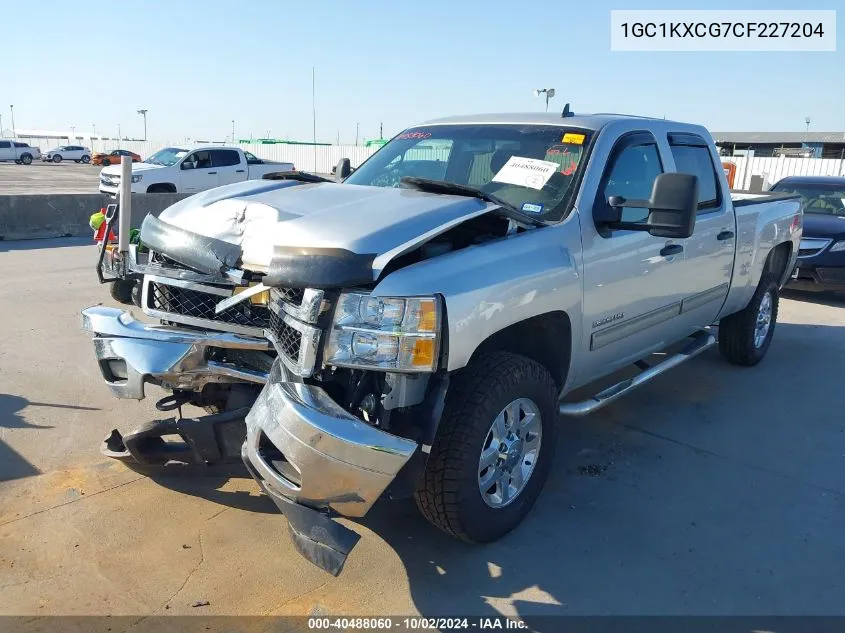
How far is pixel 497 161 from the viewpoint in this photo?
3924mm

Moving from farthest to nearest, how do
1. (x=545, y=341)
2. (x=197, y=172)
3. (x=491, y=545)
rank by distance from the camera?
(x=197, y=172)
(x=545, y=341)
(x=491, y=545)

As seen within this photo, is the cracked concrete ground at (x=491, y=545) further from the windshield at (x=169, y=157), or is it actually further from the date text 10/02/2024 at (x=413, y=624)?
the windshield at (x=169, y=157)

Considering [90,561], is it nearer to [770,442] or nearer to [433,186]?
[433,186]

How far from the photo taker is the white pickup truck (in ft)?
58.0

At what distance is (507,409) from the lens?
3080mm

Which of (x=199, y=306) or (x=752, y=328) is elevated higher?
(x=199, y=306)

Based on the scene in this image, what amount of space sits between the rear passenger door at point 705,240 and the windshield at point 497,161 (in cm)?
108

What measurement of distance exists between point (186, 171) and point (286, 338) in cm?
1725

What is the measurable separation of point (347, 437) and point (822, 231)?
8.38m

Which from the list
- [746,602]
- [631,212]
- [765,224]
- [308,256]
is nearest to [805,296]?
[765,224]

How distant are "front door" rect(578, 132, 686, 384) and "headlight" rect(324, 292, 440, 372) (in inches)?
48.0

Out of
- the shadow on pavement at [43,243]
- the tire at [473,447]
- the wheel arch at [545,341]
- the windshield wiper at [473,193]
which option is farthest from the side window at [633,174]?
the shadow on pavement at [43,243]

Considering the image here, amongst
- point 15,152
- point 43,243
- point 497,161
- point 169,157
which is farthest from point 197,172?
point 15,152

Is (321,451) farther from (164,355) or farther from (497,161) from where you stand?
(497,161)
